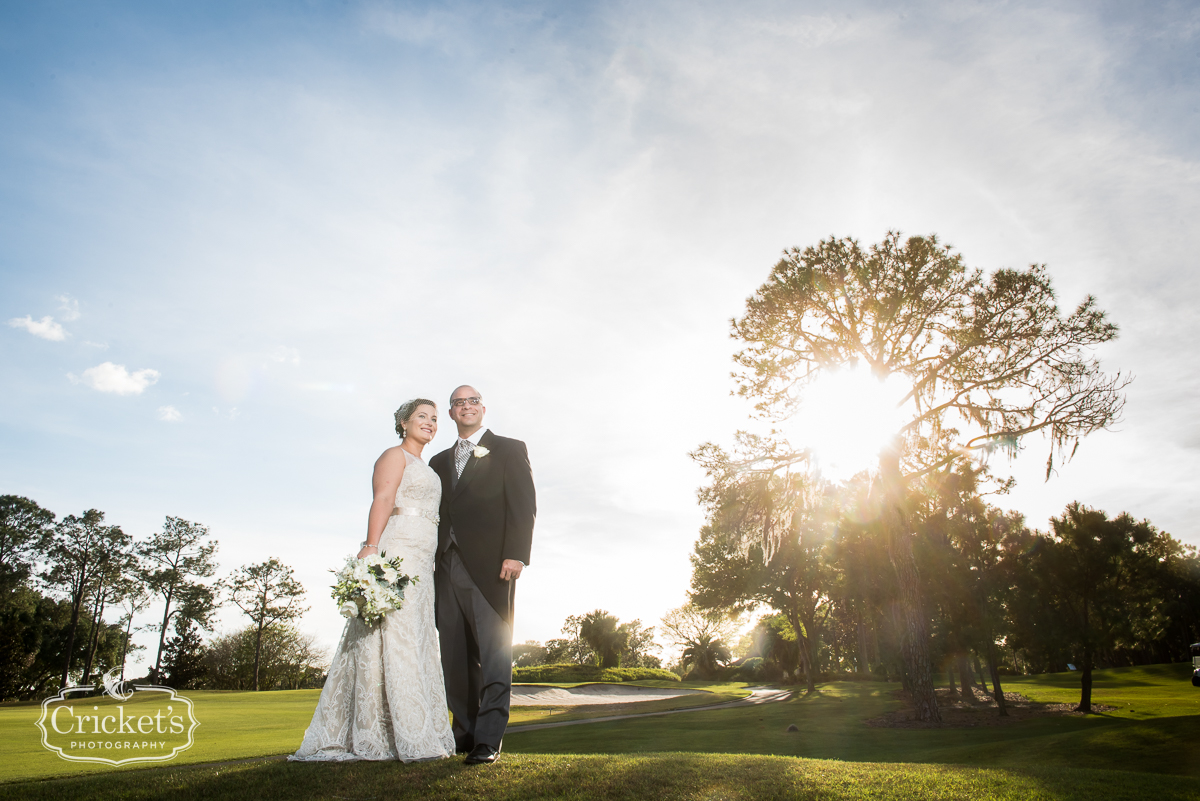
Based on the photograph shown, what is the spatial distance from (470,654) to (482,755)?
0.85 meters

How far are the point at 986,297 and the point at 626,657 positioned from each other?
58081 millimetres

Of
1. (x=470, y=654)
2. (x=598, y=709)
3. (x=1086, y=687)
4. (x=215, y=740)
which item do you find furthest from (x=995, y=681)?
(x=215, y=740)

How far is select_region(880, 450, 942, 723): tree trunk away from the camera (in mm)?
15898

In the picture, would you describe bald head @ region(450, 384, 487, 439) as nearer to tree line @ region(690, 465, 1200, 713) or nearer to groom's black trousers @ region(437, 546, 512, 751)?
groom's black trousers @ region(437, 546, 512, 751)

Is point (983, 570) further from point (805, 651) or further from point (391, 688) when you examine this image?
point (391, 688)

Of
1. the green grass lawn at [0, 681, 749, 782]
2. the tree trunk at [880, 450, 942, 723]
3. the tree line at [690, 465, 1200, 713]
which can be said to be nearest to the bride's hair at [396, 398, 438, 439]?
the green grass lawn at [0, 681, 749, 782]

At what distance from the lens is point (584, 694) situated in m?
33.7

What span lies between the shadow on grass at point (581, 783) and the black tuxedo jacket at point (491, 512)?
1.31 m

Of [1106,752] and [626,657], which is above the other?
[1106,752]

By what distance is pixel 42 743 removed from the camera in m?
9.06

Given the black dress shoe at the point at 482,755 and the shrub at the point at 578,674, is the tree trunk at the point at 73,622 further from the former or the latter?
the black dress shoe at the point at 482,755

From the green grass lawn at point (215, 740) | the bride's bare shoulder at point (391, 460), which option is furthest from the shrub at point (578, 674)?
the bride's bare shoulder at point (391, 460)

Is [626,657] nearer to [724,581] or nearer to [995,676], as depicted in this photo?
[724,581]

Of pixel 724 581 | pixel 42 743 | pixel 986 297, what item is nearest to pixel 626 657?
pixel 724 581
